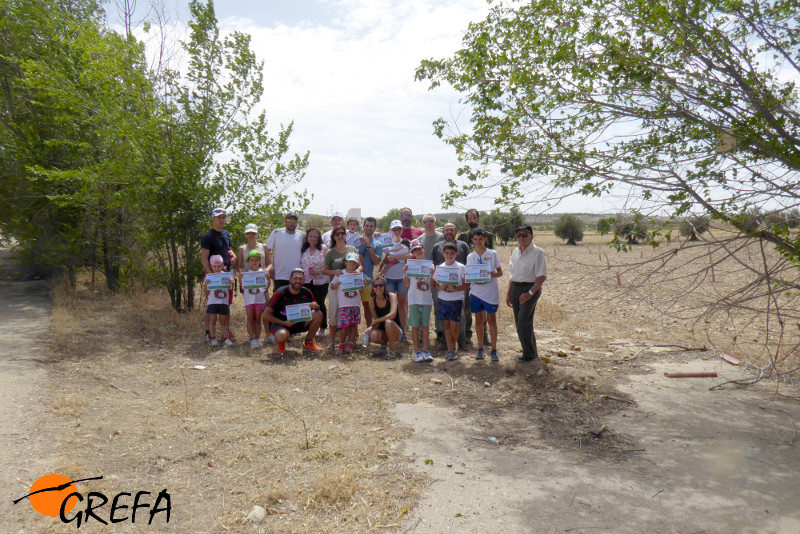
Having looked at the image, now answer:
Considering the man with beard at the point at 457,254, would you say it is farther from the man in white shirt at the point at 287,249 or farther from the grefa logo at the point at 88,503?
the grefa logo at the point at 88,503

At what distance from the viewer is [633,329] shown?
9.62 metres

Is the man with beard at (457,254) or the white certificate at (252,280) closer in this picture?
the man with beard at (457,254)

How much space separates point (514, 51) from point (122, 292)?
10.9 m

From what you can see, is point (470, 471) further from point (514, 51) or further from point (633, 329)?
point (633, 329)

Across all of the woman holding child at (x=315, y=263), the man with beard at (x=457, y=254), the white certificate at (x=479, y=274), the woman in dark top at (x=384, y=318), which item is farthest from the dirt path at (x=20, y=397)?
the man with beard at (x=457, y=254)

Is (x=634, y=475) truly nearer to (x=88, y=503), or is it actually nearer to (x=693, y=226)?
(x=693, y=226)

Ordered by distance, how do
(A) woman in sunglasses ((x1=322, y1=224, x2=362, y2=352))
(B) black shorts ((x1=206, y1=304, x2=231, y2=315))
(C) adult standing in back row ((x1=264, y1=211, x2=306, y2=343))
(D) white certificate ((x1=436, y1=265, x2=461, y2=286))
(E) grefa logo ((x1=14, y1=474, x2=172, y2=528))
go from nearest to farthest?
(E) grefa logo ((x1=14, y1=474, x2=172, y2=528))
(D) white certificate ((x1=436, y1=265, x2=461, y2=286))
(A) woman in sunglasses ((x1=322, y1=224, x2=362, y2=352))
(B) black shorts ((x1=206, y1=304, x2=231, y2=315))
(C) adult standing in back row ((x1=264, y1=211, x2=306, y2=343))

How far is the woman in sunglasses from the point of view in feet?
26.2

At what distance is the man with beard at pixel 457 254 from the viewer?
25.4 ft

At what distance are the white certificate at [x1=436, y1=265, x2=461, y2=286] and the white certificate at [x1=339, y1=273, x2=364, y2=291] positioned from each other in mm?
1217

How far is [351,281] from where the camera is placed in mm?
7746

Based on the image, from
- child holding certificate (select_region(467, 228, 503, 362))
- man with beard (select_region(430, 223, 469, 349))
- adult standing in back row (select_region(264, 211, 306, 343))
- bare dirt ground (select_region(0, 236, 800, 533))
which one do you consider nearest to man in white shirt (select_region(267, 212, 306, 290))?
adult standing in back row (select_region(264, 211, 306, 343))

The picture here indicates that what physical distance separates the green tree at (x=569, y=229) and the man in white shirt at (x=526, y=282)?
35.6 m

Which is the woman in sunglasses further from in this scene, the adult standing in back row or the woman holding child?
the adult standing in back row
